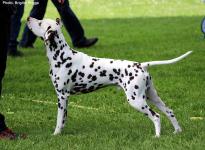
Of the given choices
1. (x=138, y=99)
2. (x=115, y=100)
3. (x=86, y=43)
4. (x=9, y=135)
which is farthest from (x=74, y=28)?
(x=138, y=99)

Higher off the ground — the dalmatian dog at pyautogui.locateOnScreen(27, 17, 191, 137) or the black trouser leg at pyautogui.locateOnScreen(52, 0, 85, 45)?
the dalmatian dog at pyautogui.locateOnScreen(27, 17, 191, 137)

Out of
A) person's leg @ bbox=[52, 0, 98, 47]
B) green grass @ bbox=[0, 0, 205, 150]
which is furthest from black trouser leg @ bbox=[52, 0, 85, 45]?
green grass @ bbox=[0, 0, 205, 150]

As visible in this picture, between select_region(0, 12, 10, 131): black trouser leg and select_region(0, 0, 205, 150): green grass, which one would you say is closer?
select_region(0, 0, 205, 150): green grass

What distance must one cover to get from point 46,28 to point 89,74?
Result: 2.07 ft

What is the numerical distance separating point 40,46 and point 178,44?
2.98 meters

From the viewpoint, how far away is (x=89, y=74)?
6.98 meters

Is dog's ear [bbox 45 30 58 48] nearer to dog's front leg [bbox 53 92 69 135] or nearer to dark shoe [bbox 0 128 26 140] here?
dog's front leg [bbox 53 92 69 135]

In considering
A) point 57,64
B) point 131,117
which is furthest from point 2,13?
point 131,117

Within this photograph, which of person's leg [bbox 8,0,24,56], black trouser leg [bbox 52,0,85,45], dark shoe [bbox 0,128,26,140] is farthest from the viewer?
black trouser leg [bbox 52,0,85,45]

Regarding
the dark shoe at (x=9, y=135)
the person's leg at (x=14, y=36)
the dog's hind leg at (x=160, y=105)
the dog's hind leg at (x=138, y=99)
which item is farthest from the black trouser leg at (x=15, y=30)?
the dog's hind leg at (x=138, y=99)

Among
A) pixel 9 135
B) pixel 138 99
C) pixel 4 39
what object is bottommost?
pixel 9 135

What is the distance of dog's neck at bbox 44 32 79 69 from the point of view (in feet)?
23.1

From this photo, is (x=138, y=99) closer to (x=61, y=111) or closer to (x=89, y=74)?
(x=89, y=74)

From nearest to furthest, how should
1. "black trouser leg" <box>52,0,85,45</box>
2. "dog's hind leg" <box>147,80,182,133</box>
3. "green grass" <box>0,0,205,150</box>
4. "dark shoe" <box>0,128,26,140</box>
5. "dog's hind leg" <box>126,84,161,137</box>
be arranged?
"green grass" <box>0,0,205,150</box>, "dog's hind leg" <box>126,84,161,137</box>, "dark shoe" <box>0,128,26,140</box>, "dog's hind leg" <box>147,80,182,133</box>, "black trouser leg" <box>52,0,85,45</box>
